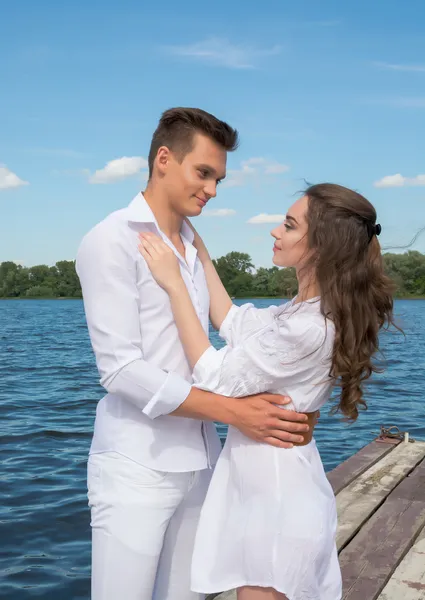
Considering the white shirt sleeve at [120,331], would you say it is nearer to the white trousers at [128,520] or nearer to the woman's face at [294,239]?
the white trousers at [128,520]

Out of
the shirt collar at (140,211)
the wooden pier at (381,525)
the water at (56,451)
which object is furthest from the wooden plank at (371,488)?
the shirt collar at (140,211)

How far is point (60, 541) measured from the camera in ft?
22.9

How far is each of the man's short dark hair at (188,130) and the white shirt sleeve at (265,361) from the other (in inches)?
30.4

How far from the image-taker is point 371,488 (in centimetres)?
566

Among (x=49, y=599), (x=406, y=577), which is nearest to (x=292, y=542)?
(x=406, y=577)

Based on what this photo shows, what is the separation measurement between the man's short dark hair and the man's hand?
96 cm

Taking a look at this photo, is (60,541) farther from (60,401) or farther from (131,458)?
(60,401)

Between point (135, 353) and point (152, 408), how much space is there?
195 millimetres

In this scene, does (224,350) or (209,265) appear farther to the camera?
(209,265)

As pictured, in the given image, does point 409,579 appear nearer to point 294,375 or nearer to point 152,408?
point 294,375

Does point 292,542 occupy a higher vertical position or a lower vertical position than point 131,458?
lower

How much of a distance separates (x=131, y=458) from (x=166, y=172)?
1077 millimetres

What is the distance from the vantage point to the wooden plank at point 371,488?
477cm

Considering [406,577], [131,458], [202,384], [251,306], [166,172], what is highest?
[166,172]
